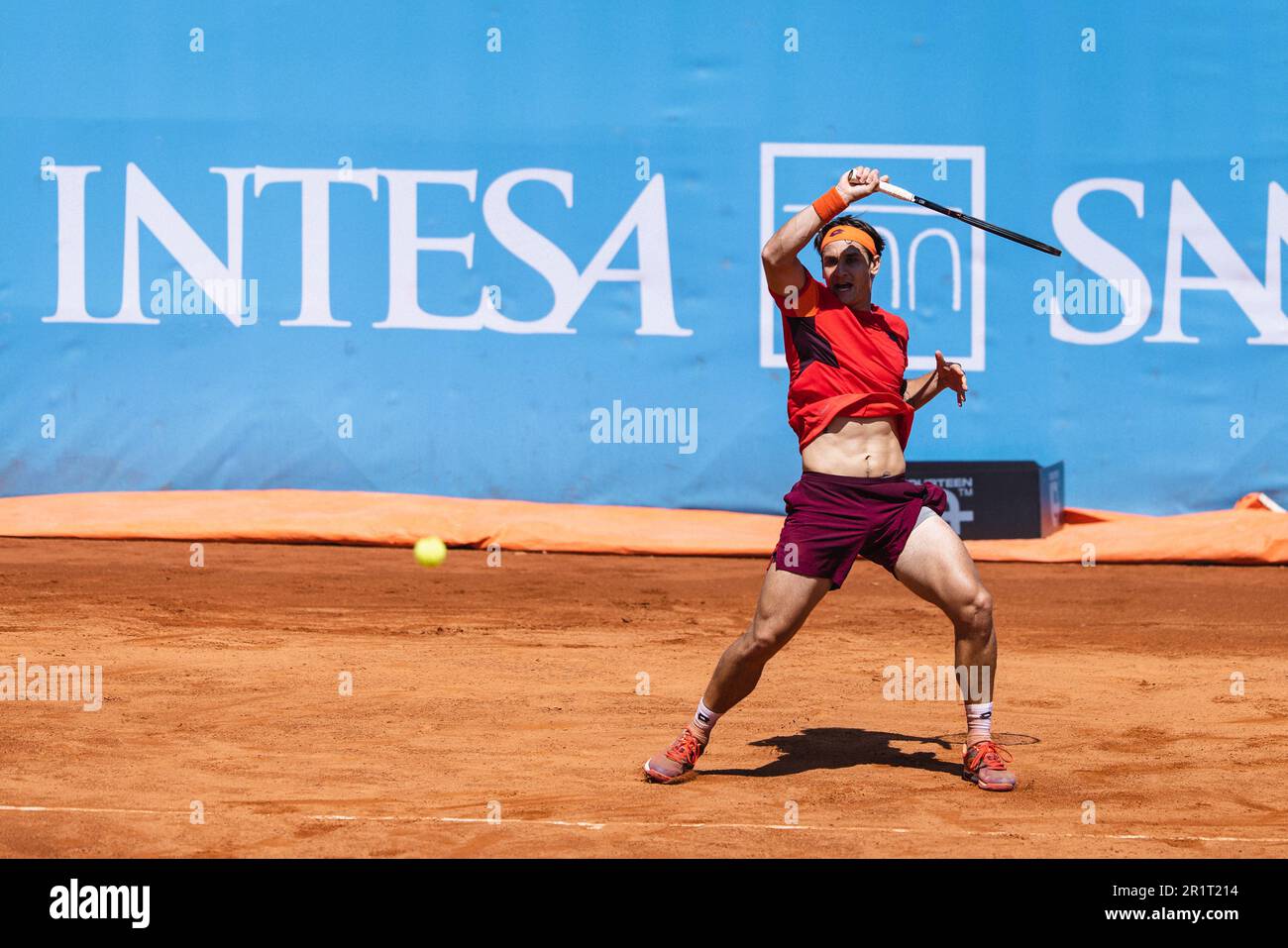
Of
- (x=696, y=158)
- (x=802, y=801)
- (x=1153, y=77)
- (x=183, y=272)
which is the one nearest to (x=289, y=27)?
(x=183, y=272)

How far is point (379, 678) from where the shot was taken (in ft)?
24.8

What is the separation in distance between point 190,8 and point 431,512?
4224 mm

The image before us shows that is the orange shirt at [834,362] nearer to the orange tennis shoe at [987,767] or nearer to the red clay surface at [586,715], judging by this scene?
the orange tennis shoe at [987,767]

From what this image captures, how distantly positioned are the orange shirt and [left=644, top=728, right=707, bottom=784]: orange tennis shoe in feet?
3.62

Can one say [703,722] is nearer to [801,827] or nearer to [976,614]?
[801,827]

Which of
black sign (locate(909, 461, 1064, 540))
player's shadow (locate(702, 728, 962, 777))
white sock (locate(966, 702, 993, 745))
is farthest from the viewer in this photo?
black sign (locate(909, 461, 1064, 540))

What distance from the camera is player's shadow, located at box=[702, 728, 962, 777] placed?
19.6ft

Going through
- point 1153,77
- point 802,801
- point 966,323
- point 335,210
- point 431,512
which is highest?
point 1153,77

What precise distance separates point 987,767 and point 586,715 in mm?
1865

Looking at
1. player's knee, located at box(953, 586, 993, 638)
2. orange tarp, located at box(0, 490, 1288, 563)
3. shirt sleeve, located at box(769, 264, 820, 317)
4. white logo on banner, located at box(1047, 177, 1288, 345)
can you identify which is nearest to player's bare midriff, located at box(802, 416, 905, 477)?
shirt sleeve, located at box(769, 264, 820, 317)

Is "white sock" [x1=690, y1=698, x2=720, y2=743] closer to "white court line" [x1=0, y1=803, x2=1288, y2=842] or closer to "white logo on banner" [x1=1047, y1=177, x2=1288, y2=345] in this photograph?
"white court line" [x1=0, y1=803, x2=1288, y2=842]

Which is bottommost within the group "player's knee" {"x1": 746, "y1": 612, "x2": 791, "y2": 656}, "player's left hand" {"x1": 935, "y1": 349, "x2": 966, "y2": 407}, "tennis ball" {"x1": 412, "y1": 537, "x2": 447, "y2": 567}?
"player's knee" {"x1": 746, "y1": 612, "x2": 791, "y2": 656}

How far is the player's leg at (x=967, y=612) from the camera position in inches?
217

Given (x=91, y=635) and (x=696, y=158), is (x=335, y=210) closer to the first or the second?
(x=696, y=158)
